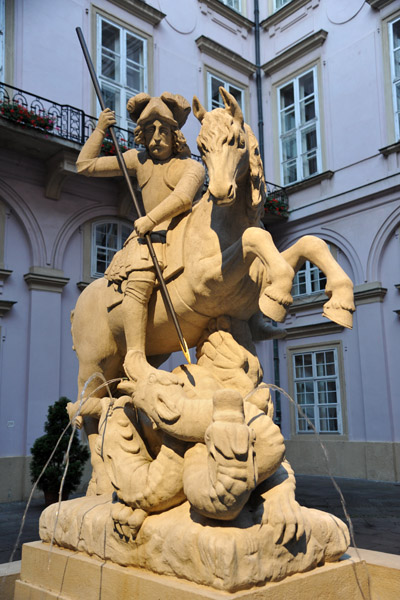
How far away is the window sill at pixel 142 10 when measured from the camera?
12.3 metres

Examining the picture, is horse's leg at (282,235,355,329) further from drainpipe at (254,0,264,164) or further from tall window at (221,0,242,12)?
tall window at (221,0,242,12)

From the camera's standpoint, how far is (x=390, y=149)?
11656mm

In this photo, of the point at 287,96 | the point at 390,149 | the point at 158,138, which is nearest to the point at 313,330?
the point at 390,149

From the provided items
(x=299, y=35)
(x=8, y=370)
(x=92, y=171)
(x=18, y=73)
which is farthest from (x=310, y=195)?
(x=92, y=171)

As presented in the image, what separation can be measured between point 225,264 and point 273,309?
17.5 inches

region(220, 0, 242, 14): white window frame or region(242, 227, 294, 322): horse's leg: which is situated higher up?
region(220, 0, 242, 14): white window frame

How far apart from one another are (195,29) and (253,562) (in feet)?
45.4

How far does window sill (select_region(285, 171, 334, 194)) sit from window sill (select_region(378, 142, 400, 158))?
1.34 m

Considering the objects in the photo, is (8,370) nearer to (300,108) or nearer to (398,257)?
(398,257)

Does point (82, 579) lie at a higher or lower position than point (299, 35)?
lower

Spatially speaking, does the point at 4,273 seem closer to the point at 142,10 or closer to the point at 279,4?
the point at 142,10

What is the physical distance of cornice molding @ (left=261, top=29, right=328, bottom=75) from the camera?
13589 mm

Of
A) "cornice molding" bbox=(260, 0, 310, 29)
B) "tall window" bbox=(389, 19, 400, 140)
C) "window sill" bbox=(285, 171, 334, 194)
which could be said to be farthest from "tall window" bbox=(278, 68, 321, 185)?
"tall window" bbox=(389, 19, 400, 140)

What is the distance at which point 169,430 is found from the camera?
2.26m
